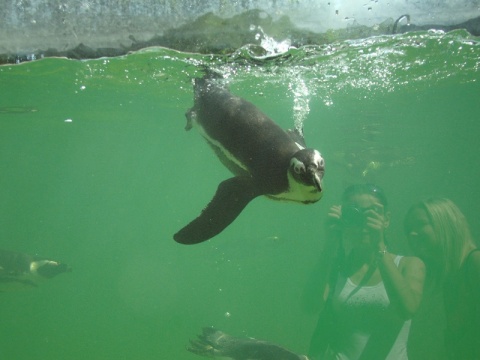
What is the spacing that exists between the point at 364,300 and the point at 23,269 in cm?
847

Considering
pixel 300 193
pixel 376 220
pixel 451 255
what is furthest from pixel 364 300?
pixel 300 193

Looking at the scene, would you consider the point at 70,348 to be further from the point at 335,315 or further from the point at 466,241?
the point at 466,241

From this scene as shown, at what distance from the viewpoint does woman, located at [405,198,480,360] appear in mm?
7711

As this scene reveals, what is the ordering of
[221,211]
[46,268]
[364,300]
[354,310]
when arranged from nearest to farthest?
[221,211], [354,310], [364,300], [46,268]

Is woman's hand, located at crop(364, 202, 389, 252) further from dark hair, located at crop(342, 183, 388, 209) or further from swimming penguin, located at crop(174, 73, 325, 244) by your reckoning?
swimming penguin, located at crop(174, 73, 325, 244)

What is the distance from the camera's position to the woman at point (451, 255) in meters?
7.71

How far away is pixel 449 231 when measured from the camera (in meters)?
7.71

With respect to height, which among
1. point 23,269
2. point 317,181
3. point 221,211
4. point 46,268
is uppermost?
point 317,181

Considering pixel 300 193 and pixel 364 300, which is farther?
pixel 364 300

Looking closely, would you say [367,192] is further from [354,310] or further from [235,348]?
[235,348]

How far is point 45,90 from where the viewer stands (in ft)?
42.9

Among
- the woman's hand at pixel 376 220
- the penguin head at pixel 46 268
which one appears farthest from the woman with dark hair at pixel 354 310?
the penguin head at pixel 46 268

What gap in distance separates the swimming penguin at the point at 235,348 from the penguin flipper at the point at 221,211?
14.5ft

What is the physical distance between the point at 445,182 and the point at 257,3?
188 ft
